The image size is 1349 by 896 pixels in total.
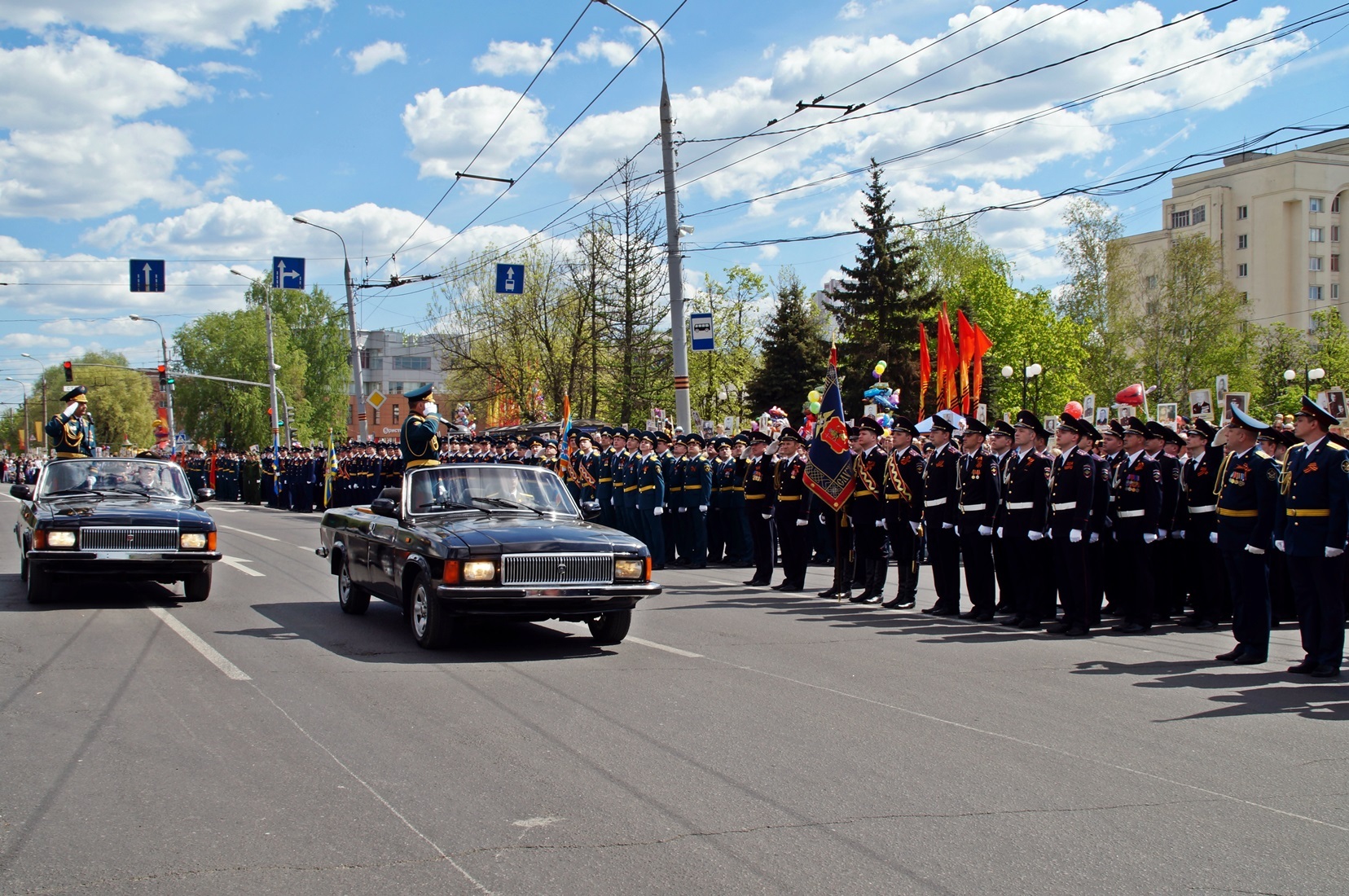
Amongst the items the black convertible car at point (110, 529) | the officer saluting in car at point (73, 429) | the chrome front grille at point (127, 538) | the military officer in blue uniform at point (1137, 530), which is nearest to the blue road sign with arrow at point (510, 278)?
the officer saluting in car at point (73, 429)

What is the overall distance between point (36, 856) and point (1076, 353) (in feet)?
201

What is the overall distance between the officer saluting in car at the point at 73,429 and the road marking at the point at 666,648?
32.7 feet

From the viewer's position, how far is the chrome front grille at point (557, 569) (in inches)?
351

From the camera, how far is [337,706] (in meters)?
7.28

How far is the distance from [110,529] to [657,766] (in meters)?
7.88

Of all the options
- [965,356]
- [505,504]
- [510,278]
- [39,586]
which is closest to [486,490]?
[505,504]

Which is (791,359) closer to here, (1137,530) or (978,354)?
(978,354)

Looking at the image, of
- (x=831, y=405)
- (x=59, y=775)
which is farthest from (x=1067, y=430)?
(x=59, y=775)

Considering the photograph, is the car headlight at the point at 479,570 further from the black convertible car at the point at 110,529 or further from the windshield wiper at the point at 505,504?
the black convertible car at the point at 110,529

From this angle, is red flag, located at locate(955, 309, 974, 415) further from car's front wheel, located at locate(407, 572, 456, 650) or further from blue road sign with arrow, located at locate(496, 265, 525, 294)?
car's front wheel, located at locate(407, 572, 456, 650)

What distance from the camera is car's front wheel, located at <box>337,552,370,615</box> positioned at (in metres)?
11.5

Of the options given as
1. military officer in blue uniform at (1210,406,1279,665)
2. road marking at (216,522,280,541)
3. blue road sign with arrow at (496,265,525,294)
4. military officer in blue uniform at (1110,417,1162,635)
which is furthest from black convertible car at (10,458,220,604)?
blue road sign with arrow at (496,265,525,294)

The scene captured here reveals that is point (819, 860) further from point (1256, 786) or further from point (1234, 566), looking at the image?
point (1234, 566)

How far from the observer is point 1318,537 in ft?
28.8
